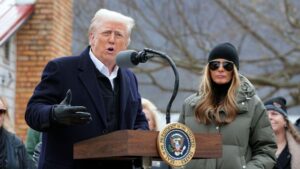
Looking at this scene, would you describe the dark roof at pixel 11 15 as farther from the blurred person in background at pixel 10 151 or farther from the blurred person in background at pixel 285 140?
the blurred person in background at pixel 285 140

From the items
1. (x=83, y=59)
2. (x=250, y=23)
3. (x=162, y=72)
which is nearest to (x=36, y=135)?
(x=83, y=59)

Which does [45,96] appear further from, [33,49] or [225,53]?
[33,49]

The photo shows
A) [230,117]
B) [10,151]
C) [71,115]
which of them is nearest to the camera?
[71,115]

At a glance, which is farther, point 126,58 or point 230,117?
point 230,117

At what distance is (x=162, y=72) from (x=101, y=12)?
16.0 metres

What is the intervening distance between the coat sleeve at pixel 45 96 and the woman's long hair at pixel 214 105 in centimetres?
128

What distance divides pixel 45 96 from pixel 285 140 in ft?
11.5

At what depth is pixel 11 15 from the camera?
1115 centimetres

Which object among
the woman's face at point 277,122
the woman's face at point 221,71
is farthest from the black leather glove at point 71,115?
the woman's face at point 277,122

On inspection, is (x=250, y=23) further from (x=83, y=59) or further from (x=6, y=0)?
(x=83, y=59)

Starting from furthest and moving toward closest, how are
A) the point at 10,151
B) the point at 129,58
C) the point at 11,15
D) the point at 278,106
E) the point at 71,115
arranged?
the point at 11,15 < the point at 278,106 < the point at 10,151 < the point at 129,58 < the point at 71,115

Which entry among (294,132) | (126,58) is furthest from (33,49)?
(126,58)

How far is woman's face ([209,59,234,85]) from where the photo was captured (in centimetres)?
529

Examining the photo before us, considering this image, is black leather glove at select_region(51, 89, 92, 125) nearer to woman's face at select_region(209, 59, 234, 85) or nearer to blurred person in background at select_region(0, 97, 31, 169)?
woman's face at select_region(209, 59, 234, 85)
